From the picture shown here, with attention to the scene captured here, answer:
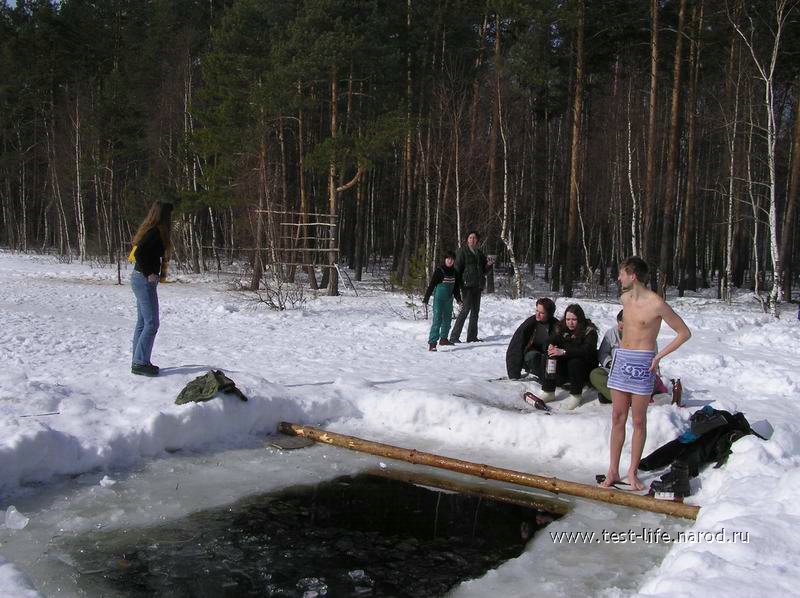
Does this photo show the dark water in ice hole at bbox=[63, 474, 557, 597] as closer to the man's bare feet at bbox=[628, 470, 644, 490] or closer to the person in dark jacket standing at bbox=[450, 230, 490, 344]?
the man's bare feet at bbox=[628, 470, 644, 490]

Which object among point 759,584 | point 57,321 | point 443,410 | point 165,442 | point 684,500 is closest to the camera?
point 759,584

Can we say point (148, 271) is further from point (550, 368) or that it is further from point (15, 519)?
point (550, 368)

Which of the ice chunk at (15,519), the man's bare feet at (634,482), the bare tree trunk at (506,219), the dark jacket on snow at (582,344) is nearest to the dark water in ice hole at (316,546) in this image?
the ice chunk at (15,519)

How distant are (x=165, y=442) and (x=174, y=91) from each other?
25.8 m

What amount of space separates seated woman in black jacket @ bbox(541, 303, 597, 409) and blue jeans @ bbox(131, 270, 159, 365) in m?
4.22

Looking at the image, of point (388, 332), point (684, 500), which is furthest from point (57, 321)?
point (684, 500)

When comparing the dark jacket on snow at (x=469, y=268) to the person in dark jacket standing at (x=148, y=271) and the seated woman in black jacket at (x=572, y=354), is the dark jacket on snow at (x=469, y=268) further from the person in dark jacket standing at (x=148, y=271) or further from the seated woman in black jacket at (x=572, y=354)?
the person in dark jacket standing at (x=148, y=271)

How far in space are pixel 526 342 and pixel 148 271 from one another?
4.25 metres

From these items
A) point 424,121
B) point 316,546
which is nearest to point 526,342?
point 316,546

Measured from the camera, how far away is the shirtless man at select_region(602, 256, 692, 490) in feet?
16.3

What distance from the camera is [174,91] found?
28.7 meters

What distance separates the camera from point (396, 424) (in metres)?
6.86

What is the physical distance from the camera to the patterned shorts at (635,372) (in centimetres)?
502

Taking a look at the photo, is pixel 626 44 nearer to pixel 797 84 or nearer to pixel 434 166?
pixel 797 84
